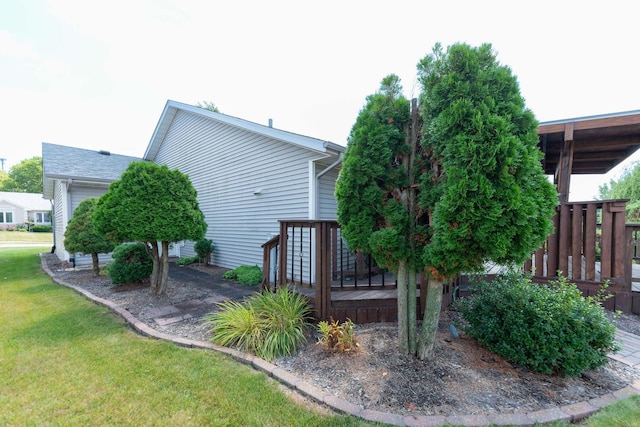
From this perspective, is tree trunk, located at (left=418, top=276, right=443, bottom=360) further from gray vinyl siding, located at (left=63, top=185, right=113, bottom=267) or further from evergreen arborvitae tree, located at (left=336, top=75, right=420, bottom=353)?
gray vinyl siding, located at (left=63, top=185, right=113, bottom=267)

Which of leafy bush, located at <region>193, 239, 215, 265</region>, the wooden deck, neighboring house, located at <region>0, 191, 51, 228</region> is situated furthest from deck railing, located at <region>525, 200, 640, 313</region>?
neighboring house, located at <region>0, 191, 51, 228</region>

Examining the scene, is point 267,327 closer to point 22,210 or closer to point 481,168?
point 481,168

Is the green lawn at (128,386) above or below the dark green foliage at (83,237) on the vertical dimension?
below

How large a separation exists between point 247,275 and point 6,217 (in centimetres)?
4347

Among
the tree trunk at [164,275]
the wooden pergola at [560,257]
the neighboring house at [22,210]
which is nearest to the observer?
the wooden pergola at [560,257]

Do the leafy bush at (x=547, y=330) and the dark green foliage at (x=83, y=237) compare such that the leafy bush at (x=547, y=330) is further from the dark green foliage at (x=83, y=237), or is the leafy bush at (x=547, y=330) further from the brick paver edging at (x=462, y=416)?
the dark green foliage at (x=83, y=237)

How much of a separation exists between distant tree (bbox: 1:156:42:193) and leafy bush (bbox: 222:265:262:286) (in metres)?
52.0

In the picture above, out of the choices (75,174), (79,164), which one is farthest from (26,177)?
(75,174)

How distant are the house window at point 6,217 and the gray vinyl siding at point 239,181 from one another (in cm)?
3789

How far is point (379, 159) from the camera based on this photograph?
2631 millimetres

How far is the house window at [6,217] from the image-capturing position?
3055 centimetres

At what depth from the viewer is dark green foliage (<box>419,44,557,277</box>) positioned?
2.03m

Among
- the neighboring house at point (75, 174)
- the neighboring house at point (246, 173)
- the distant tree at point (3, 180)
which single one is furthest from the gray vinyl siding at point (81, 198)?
the distant tree at point (3, 180)

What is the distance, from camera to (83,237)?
6.86 metres
